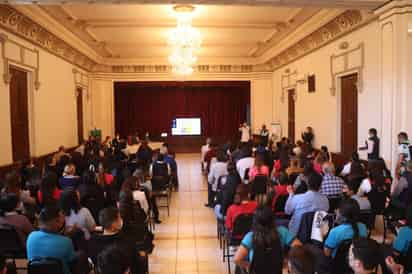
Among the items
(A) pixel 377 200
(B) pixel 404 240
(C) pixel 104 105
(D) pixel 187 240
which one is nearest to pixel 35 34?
(D) pixel 187 240

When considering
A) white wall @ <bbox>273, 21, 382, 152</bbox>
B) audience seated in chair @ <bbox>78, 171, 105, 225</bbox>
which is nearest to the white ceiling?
white wall @ <bbox>273, 21, 382, 152</bbox>

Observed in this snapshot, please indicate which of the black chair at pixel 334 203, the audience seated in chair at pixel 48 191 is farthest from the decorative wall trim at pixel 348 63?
the audience seated in chair at pixel 48 191

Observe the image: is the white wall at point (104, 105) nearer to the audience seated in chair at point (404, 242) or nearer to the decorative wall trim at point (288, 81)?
the decorative wall trim at point (288, 81)

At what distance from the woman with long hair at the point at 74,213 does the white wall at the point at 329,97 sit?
617 cm

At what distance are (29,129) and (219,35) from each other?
6.30m

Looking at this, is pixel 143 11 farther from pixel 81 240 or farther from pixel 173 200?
pixel 81 240

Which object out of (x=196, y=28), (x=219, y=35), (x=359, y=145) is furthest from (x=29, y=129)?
(x=359, y=145)

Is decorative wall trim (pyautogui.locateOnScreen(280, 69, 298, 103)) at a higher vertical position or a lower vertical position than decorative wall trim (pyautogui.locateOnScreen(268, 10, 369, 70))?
lower

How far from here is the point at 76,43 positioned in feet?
41.5

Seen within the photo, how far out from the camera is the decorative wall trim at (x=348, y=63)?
9.01 metres

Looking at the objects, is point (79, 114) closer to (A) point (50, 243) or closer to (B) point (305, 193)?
(B) point (305, 193)

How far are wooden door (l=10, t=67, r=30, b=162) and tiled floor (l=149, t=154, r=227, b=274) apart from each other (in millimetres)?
3563

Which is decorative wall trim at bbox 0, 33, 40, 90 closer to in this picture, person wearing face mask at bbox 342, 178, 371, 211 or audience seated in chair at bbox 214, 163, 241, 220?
audience seated in chair at bbox 214, 163, 241, 220

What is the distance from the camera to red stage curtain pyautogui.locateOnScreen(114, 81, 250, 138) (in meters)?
20.0
